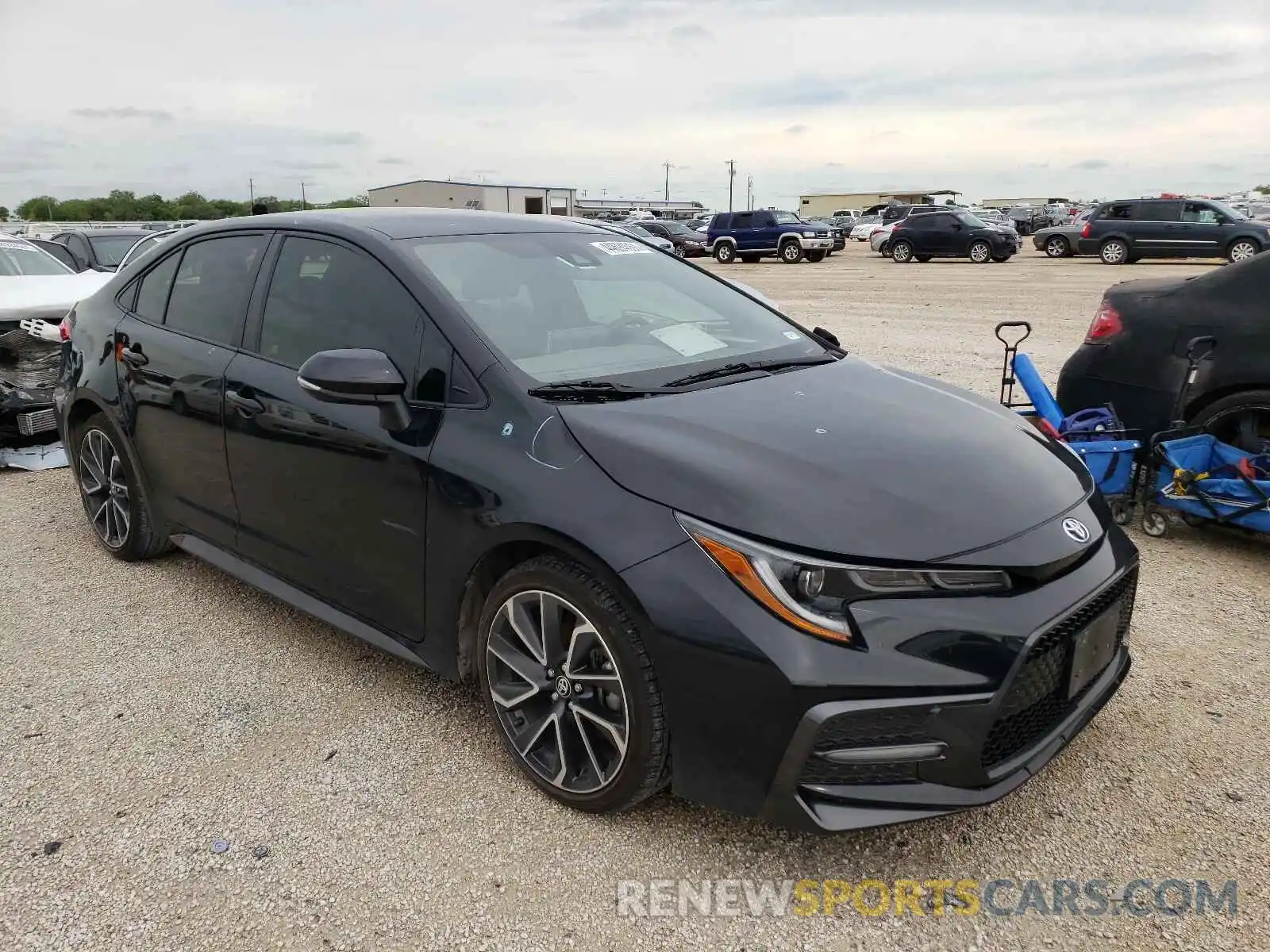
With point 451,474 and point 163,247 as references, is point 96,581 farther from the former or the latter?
point 451,474

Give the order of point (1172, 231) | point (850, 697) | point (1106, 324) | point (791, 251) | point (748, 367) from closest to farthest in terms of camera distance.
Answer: point (850, 697) → point (748, 367) → point (1106, 324) → point (1172, 231) → point (791, 251)

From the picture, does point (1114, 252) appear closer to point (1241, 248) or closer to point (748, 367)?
point (1241, 248)

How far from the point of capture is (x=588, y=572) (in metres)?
2.44

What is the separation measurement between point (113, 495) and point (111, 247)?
10687mm

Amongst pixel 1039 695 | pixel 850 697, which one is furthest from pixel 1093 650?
pixel 850 697

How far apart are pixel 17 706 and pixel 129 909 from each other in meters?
1.38

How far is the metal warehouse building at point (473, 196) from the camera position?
68.8 meters

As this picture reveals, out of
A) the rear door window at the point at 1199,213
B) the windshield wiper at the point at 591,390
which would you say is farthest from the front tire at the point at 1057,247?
the windshield wiper at the point at 591,390

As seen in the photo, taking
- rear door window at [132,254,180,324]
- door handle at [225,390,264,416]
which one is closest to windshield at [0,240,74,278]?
rear door window at [132,254,180,324]

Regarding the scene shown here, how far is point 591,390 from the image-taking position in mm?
2797

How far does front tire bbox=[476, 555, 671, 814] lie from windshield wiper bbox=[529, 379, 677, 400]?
1.66ft

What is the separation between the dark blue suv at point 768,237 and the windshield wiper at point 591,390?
29113 millimetres

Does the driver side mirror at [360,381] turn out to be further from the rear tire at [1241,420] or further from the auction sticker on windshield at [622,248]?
the rear tire at [1241,420]

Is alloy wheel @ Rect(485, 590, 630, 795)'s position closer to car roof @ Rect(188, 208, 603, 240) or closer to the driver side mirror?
the driver side mirror
